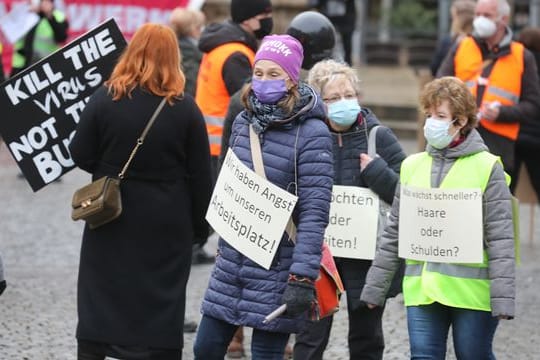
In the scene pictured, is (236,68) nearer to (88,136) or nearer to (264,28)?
(264,28)

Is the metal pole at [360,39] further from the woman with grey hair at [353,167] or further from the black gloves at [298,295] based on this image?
the black gloves at [298,295]

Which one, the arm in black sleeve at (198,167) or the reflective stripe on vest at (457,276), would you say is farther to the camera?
the arm in black sleeve at (198,167)

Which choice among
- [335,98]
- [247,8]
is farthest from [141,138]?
[247,8]

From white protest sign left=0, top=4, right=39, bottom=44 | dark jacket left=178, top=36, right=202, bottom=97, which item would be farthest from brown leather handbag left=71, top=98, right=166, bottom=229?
white protest sign left=0, top=4, right=39, bottom=44

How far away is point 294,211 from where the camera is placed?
5.50 metres

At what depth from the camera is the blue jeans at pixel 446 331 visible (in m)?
5.76

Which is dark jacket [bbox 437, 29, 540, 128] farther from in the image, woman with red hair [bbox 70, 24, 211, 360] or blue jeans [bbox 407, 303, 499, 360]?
woman with red hair [bbox 70, 24, 211, 360]

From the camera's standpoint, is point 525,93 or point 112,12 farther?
point 112,12

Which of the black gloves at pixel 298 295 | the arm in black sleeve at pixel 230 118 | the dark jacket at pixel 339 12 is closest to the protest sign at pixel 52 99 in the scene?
the arm in black sleeve at pixel 230 118

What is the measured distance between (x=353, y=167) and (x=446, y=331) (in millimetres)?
969

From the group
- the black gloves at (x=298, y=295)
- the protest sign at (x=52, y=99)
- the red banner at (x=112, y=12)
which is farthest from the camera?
the red banner at (x=112, y=12)

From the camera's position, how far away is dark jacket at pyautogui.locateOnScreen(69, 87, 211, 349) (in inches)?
229

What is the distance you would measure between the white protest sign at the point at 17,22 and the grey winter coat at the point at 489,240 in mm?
9010

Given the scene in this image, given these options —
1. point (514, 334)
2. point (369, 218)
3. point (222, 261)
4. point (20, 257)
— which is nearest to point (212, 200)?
point (222, 261)
